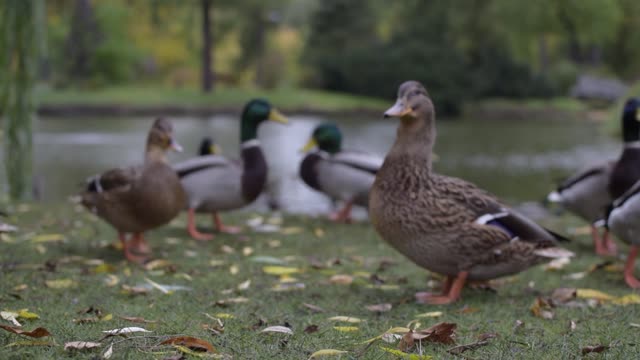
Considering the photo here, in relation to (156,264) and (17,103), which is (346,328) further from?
(17,103)

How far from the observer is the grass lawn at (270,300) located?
3111mm

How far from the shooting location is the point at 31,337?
9.95 ft

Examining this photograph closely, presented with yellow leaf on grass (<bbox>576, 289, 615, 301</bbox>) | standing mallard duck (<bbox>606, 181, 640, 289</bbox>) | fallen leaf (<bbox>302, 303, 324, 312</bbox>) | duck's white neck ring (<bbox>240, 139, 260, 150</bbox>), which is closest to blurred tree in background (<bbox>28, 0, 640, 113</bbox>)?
duck's white neck ring (<bbox>240, 139, 260, 150</bbox>)

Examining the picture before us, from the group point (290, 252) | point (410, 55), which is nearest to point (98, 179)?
point (290, 252)

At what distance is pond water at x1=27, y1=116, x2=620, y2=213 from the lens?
11.4 m

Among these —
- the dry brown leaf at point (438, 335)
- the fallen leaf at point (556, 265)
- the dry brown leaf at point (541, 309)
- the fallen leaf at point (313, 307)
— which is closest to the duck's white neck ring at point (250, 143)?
the fallen leaf at point (556, 265)

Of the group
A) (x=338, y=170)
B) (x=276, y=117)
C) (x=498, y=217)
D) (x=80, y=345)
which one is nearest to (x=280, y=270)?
(x=498, y=217)

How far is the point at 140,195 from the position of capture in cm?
535

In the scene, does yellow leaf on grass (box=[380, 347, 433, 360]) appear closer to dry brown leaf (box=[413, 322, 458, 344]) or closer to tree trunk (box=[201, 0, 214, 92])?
dry brown leaf (box=[413, 322, 458, 344])

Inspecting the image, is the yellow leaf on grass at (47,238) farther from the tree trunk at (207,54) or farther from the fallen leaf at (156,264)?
the tree trunk at (207,54)

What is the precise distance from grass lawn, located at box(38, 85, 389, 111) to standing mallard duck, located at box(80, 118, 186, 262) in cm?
2090

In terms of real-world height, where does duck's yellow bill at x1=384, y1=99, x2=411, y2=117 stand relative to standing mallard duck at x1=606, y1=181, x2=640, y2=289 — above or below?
above

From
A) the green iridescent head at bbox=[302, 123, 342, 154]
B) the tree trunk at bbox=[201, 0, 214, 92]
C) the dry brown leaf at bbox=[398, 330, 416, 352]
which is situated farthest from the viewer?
the tree trunk at bbox=[201, 0, 214, 92]

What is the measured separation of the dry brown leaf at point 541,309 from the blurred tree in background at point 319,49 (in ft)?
61.0
